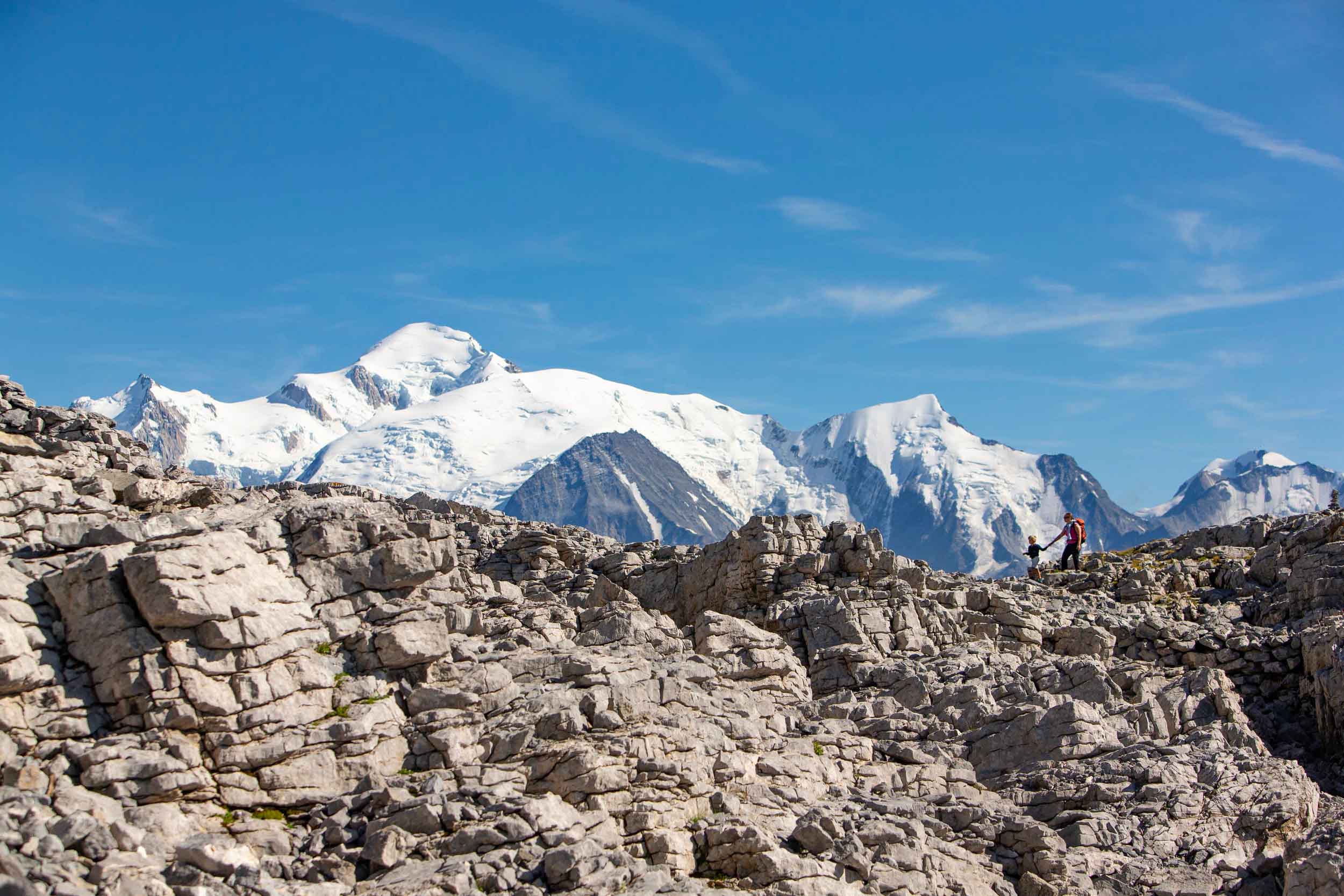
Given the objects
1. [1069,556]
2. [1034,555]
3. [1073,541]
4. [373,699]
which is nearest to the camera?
[373,699]

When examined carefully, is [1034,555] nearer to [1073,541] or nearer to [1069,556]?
[1073,541]

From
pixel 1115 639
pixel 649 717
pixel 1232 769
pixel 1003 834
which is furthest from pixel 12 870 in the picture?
pixel 1115 639

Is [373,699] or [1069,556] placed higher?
[1069,556]

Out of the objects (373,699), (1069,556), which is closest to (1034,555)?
(1069,556)

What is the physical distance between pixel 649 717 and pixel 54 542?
17.4 meters

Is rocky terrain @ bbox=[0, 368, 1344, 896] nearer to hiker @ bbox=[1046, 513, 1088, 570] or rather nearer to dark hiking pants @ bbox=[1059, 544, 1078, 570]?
hiker @ bbox=[1046, 513, 1088, 570]

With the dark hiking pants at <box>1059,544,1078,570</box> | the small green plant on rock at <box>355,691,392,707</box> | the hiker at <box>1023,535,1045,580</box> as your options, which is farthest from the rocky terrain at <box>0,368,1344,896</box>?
the dark hiking pants at <box>1059,544,1078,570</box>

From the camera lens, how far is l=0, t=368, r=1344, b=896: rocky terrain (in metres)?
34.2

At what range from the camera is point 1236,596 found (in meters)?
73.4

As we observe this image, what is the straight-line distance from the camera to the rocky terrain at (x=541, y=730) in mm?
34188

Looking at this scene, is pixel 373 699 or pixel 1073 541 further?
pixel 1073 541

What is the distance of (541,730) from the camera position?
132 feet

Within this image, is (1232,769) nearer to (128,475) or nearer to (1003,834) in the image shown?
(1003,834)

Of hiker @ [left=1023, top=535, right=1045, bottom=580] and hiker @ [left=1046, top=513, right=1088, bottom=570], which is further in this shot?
hiker @ [left=1046, top=513, right=1088, bottom=570]
